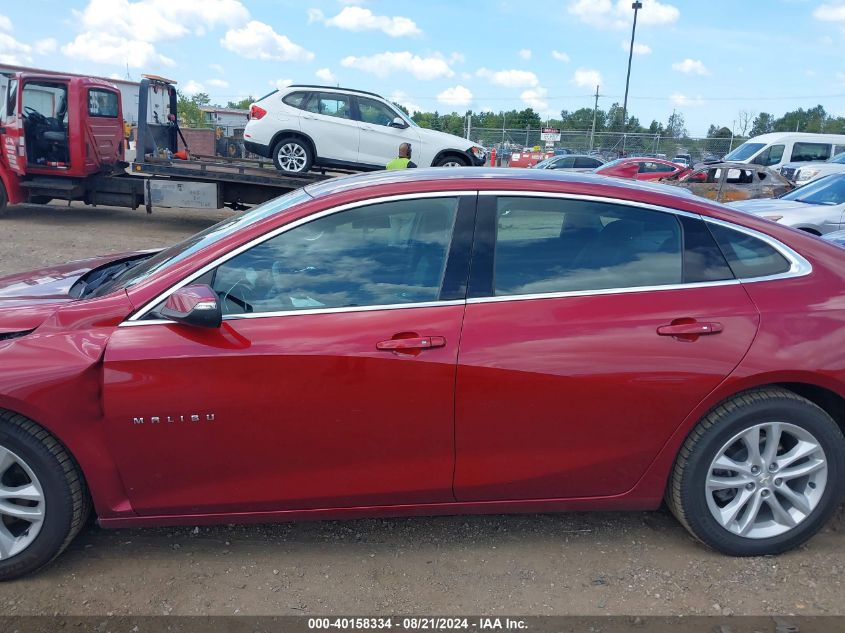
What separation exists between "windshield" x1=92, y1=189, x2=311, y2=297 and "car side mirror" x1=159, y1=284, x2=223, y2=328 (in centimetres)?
29

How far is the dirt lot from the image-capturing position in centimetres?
264

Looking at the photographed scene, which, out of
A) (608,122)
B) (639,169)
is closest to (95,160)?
(639,169)

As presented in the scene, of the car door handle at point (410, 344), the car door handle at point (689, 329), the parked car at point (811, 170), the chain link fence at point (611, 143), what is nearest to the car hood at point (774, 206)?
the car door handle at point (689, 329)

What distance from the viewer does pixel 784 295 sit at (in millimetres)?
2820

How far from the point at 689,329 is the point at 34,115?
40.3ft

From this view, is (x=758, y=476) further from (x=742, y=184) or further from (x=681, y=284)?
(x=742, y=184)

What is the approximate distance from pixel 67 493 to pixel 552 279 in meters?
2.11

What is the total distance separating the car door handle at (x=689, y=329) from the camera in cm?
270

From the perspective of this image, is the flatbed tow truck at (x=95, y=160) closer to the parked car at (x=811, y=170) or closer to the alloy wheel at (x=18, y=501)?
the alloy wheel at (x=18, y=501)

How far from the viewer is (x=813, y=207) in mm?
8914

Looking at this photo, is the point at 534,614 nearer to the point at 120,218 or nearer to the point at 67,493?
the point at 67,493

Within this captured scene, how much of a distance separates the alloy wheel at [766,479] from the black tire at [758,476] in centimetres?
1

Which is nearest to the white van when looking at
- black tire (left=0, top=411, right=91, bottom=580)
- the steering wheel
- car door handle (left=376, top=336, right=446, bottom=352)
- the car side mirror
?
the steering wheel

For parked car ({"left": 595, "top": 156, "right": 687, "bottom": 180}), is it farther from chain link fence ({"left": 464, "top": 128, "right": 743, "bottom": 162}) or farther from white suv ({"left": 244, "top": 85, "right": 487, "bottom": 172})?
chain link fence ({"left": 464, "top": 128, "right": 743, "bottom": 162})
